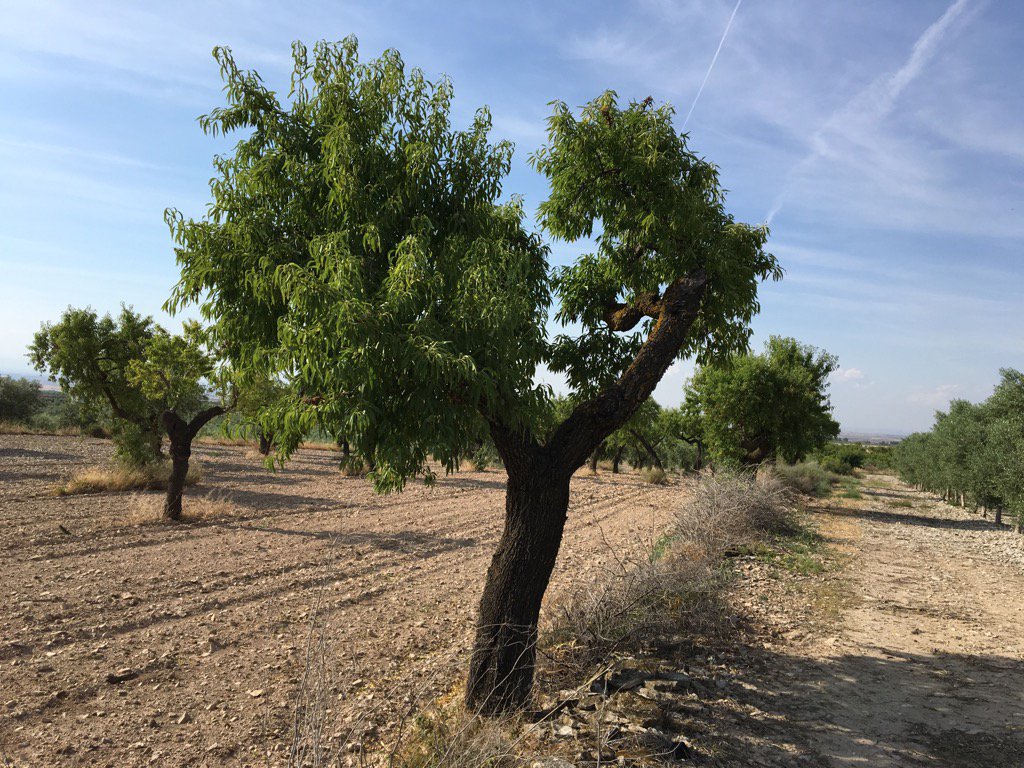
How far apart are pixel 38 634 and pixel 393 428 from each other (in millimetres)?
5756

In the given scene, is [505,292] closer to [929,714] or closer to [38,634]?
[929,714]

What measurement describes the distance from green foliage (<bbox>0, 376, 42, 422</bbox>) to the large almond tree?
142 feet

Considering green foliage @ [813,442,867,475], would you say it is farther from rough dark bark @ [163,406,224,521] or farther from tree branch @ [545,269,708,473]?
tree branch @ [545,269,708,473]

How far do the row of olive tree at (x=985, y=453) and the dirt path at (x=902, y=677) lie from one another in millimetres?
8289

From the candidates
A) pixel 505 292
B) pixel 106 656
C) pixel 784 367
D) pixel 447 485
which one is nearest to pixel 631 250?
pixel 505 292

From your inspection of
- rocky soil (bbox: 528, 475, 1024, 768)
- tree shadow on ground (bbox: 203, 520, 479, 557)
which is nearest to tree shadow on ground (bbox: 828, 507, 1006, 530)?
rocky soil (bbox: 528, 475, 1024, 768)

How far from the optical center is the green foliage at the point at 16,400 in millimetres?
39500

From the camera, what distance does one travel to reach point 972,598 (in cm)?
1183

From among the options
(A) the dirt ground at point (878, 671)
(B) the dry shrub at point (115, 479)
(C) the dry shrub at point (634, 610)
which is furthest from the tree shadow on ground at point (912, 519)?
(B) the dry shrub at point (115, 479)

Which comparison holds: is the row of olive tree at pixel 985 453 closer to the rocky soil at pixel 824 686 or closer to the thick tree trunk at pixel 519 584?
the rocky soil at pixel 824 686

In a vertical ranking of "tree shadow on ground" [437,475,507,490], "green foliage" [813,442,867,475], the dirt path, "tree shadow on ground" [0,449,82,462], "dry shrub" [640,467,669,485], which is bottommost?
the dirt path

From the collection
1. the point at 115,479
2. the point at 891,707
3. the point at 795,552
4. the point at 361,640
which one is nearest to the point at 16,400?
the point at 115,479

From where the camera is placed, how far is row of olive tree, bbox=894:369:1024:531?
21.0m

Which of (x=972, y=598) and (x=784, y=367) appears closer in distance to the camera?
(x=972, y=598)
